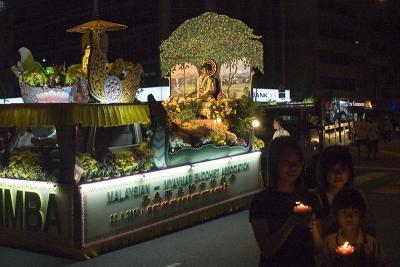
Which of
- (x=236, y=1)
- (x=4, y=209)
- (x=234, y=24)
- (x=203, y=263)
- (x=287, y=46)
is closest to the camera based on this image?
(x=203, y=263)

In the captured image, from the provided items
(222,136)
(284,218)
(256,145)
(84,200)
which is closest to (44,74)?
(84,200)

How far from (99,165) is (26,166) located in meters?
1.06

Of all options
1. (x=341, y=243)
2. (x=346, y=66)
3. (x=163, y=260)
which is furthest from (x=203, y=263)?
(x=346, y=66)

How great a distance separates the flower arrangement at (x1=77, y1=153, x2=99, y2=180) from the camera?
23.5 ft

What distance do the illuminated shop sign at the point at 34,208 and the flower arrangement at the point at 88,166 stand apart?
35 cm

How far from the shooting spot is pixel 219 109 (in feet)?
37.9

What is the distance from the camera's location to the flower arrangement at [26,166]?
7.44 meters

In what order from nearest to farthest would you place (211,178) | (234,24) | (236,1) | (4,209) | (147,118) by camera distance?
(4,209) < (147,118) < (211,178) < (234,24) < (236,1)

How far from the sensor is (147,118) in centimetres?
853

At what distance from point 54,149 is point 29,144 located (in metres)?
0.74

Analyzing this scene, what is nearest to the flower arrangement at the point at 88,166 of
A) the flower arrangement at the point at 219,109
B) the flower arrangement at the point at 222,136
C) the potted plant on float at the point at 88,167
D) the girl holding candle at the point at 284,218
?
the potted plant on float at the point at 88,167

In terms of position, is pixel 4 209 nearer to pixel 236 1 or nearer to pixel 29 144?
pixel 29 144

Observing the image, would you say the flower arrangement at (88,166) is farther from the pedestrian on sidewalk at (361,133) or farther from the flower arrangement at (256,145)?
the pedestrian on sidewalk at (361,133)

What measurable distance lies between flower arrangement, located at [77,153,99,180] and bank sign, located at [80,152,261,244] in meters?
0.15
